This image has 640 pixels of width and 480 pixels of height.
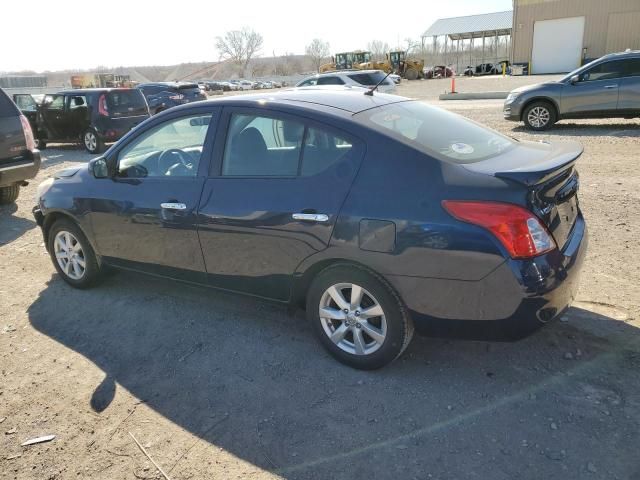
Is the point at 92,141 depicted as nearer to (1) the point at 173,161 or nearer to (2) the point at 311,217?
(1) the point at 173,161

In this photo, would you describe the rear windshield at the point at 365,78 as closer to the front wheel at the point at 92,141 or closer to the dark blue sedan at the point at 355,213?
the front wheel at the point at 92,141

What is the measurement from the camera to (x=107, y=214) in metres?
4.16

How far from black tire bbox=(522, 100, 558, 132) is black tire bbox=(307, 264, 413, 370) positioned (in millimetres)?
10645

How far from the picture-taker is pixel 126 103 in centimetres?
1354

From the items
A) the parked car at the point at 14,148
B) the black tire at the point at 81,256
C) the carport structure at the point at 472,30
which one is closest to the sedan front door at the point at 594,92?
the parked car at the point at 14,148

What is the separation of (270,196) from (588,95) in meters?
10.8

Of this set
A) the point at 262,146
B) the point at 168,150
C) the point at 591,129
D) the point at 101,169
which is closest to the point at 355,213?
the point at 262,146

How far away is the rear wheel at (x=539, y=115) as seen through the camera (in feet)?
39.1

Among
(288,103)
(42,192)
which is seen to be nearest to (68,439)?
(288,103)

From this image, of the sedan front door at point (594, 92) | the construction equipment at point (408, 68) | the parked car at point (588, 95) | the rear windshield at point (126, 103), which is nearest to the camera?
the parked car at point (588, 95)

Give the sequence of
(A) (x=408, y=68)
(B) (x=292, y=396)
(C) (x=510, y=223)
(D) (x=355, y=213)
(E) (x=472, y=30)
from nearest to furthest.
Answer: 1. (C) (x=510, y=223)
2. (D) (x=355, y=213)
3. (B) (x=292, y=396)
4. (A) (x=408, y=68)
5. (E) (x=472, y=30)

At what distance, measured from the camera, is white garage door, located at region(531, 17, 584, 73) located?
37.8 metres

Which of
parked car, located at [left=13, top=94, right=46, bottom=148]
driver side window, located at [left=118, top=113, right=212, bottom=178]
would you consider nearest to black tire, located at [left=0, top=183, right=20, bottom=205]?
driver side window, located at [left=118, top=113, right=212, bottom=178]

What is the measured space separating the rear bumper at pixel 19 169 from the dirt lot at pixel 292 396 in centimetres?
334
